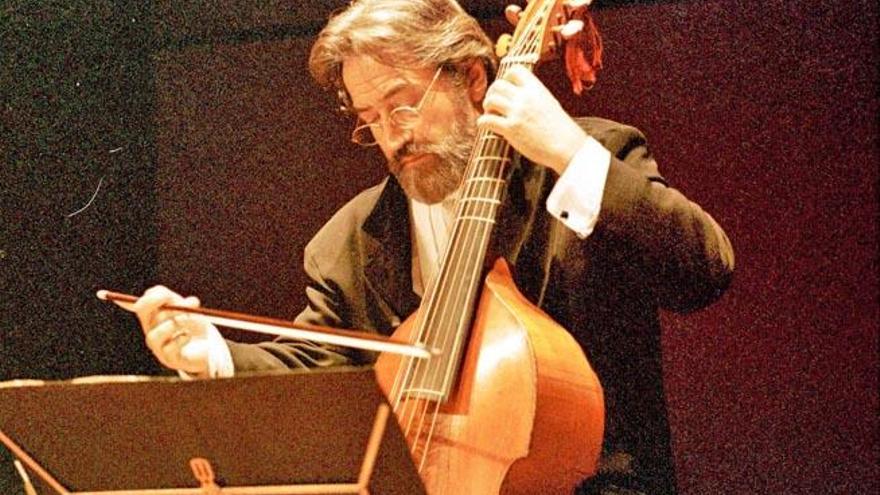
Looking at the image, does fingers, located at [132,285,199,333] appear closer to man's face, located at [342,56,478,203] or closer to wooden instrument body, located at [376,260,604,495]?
wooden instrument body, located at [376,260,604,495]

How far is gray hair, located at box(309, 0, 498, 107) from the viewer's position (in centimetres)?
159

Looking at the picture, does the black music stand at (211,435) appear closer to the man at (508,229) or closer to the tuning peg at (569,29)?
the man at (508,229)

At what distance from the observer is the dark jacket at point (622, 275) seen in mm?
1244

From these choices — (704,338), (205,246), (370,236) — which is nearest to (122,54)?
(205,246)

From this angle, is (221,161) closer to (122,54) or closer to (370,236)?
(122,54)

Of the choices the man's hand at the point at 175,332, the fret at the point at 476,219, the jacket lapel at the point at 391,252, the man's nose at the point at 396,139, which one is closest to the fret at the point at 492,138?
the fret at the point at 476,219

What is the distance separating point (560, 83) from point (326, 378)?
4.10 ft

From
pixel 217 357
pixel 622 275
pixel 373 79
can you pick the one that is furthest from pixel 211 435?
pixel 373 79

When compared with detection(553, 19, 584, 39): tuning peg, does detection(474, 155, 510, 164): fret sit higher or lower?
lower

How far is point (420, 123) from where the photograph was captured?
5.08 feet

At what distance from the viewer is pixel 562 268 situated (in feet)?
4.57

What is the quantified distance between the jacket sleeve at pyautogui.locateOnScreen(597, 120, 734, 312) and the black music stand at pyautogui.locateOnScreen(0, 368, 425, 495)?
47 centimetres

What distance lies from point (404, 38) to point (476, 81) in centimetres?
14

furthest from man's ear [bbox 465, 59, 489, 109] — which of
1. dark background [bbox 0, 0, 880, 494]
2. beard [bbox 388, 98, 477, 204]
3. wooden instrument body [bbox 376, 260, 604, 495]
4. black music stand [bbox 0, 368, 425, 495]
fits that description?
black music stand [bbox 0, 368, 425, 495]
